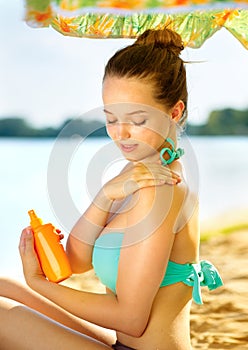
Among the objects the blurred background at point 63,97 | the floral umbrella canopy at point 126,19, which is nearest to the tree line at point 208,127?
the blurred background at point 63,97

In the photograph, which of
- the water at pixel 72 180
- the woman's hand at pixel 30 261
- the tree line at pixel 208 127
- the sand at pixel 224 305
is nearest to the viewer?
the woman's hand at pixel 30 261

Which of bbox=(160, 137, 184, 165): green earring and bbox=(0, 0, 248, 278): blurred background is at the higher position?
bbox=(0, 0, 248, 278): blurred background

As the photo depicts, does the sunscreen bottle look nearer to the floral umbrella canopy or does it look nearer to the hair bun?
the hair bun

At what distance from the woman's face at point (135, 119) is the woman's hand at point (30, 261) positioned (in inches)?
10.8

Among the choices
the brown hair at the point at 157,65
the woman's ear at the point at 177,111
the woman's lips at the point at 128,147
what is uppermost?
the brown hair at the point at 157,65

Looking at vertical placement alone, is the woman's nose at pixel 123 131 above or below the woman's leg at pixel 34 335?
above

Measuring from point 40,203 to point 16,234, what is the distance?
1323mm

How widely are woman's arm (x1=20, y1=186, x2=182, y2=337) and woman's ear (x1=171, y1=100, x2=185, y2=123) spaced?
0.19 m

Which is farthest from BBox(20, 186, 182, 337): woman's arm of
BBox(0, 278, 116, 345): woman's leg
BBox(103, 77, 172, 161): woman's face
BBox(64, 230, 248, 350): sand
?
BBox(64, 230, 248, 350): sand

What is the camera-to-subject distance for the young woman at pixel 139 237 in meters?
1.41

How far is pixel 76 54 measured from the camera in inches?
688

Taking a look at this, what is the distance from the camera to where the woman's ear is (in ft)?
5.00

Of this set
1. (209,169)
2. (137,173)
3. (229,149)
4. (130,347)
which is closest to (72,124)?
(137,173)

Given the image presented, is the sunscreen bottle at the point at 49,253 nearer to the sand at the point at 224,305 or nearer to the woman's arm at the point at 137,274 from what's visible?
the woman's arm at the point at 137,274
